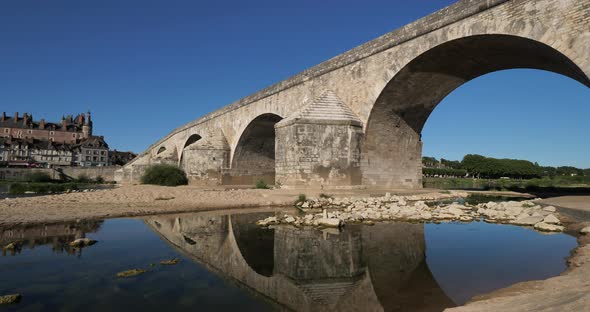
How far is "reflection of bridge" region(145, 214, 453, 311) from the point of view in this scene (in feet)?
11.5

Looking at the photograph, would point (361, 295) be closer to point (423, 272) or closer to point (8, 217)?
point (423, 272)

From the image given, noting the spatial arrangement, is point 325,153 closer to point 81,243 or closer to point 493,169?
point 81,243

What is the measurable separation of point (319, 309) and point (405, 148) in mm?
12286

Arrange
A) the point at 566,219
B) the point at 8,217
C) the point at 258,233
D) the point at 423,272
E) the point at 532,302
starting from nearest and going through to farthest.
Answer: the point at 532,302 → the point at 423,272 → the point at 258,233 → the point at 8,217 → the point at 566,219

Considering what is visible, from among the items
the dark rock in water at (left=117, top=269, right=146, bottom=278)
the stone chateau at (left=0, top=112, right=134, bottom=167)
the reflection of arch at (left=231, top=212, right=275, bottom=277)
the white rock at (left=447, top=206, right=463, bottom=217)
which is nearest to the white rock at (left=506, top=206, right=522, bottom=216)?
the white rock at (left=447, top=206, right=463, bottom=217)

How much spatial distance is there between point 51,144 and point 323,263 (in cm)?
6761

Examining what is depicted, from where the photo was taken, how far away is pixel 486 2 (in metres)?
8.93

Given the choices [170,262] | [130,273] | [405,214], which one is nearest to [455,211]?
[405,214]

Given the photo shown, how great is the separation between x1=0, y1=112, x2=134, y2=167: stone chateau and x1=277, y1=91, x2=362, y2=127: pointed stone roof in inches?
2207

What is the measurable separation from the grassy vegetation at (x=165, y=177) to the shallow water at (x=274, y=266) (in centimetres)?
1462

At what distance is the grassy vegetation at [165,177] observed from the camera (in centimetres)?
2159

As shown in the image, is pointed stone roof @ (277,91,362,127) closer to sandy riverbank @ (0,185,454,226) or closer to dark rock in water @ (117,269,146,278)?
sandy riverbank @ (0,185,454,226)

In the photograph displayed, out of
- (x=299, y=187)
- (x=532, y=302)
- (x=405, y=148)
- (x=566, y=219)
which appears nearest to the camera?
(x=532, y=302)

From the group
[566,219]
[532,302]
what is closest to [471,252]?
[532,302]
